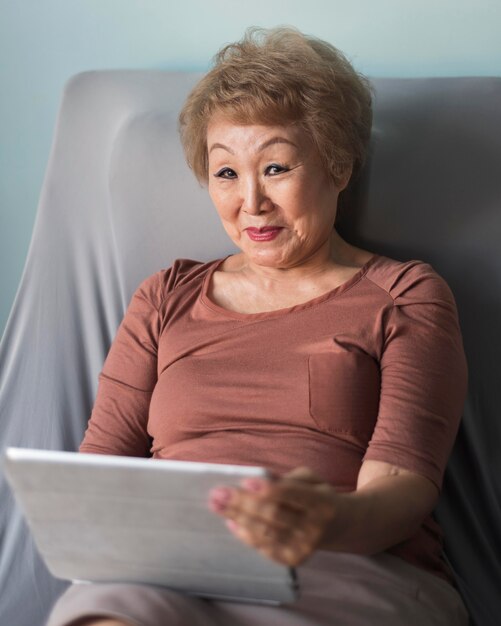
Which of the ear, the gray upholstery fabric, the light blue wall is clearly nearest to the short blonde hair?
the ear

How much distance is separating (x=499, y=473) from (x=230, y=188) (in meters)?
0.59

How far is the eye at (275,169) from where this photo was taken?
1395 mm

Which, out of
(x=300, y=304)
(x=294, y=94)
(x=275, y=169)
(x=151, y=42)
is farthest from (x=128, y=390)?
(x=151, y=42)

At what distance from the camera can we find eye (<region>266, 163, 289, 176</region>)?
4.58 feet

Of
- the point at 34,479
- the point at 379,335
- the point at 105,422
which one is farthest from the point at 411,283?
the point at 34,479

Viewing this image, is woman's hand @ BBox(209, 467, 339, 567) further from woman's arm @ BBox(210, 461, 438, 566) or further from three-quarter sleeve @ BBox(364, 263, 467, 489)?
three-quarter sleeve @ BBox(364, 263, 467, 489)

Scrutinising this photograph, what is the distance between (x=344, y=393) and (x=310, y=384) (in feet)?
0.16

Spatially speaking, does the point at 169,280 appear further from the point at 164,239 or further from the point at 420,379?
the point at 420,379

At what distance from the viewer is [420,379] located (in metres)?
1.25

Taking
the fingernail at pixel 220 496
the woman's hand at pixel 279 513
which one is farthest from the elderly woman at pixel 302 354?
the fingernail at pixel 220 496

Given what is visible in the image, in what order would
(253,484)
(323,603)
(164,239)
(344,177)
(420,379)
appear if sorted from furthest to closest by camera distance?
(164,239), (344,177), (420,379), (323,603), (253,484)

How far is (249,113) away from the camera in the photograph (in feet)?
4.58

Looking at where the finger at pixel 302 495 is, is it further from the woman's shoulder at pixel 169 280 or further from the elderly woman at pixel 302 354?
the woman's shoulder at pixel 169 280

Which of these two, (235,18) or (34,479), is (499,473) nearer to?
(34,479)
